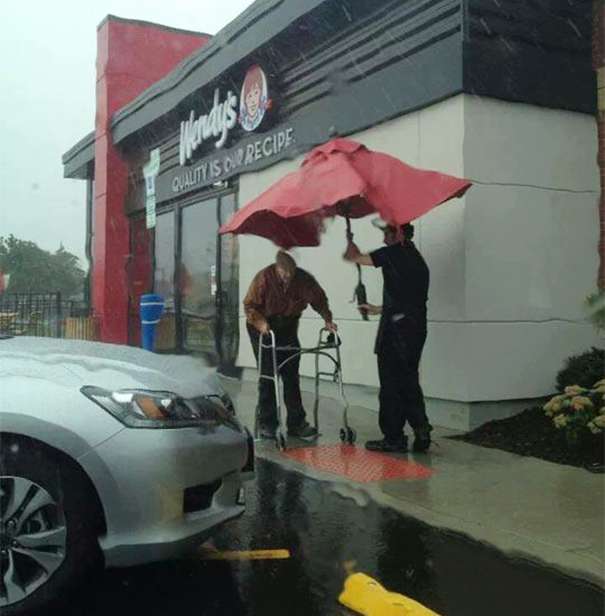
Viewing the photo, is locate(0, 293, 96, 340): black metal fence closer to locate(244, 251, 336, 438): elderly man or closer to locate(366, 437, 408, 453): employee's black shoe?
locate(244, 251, 336, 438): elderly man

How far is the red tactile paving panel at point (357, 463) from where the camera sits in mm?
5887

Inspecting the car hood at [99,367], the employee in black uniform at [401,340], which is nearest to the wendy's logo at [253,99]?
the employee in black uniform at [401,340]

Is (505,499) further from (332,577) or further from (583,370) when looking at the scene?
(583,370)

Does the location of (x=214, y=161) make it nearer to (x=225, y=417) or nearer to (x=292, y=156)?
(x=292, y=156)

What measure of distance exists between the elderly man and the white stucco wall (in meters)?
1.22

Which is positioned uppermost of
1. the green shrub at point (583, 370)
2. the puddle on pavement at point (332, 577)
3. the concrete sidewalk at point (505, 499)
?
the green shrub at point (583, 370)

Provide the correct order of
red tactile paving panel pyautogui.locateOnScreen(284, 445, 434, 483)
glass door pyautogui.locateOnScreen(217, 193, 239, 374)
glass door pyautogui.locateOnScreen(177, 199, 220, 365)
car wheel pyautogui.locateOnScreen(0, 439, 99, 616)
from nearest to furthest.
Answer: car wheel pyautogui.locateOnScreen(0, 439, 99, 616)
red tactile paving panel pyautogui.locateOnScreen(284, 445, 434, 483)
glass door pyautogui.locateOnScreen(217, 193, 239, 374)
glass door pyautogui.locateOnScreen(177, 199, 220, 365)

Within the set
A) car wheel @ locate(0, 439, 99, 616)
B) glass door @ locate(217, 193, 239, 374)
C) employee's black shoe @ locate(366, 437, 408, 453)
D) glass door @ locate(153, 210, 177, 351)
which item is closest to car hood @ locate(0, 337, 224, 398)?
car wheel @ locate(0, 439, 99, 616)

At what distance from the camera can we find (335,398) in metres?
9.41

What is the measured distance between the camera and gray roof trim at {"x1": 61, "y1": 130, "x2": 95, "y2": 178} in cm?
1853

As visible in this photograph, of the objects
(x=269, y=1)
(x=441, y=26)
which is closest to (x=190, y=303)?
(x=269, y=1)

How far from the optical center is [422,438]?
6527 mm

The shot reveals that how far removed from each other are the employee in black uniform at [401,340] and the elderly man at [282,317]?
2.54 feet

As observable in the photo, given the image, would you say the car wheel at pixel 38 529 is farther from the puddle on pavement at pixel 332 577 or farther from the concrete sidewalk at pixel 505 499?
the concrete sidewalk at pixel 505 499
